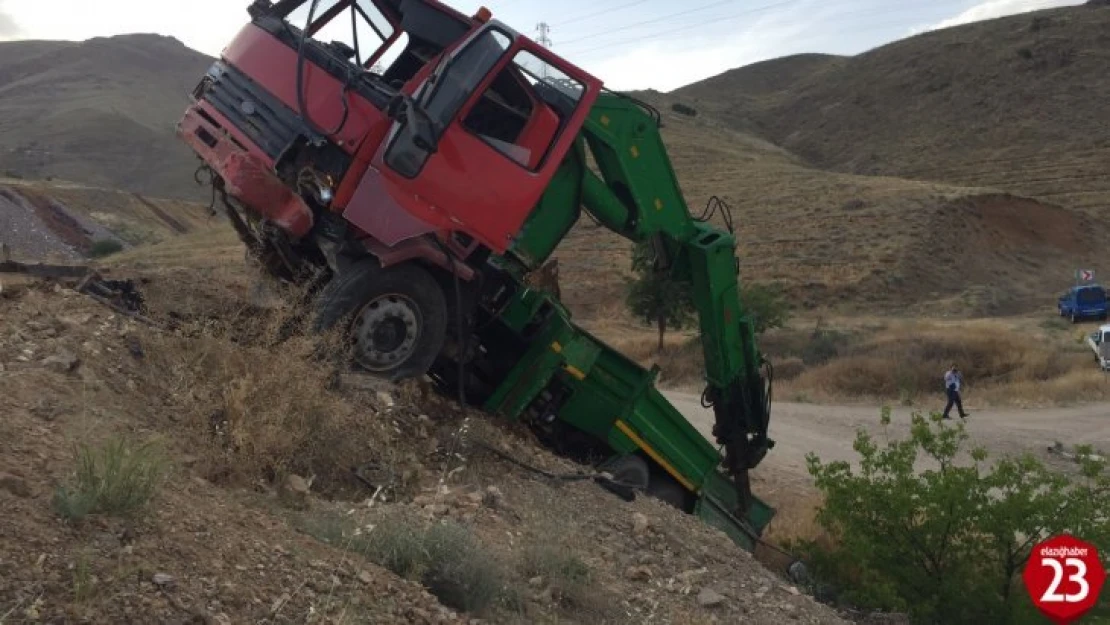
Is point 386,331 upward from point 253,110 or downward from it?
downward

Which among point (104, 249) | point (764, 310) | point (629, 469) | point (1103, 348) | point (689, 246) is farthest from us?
point (104, 249)

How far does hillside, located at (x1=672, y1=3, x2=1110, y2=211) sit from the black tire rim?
172 feet

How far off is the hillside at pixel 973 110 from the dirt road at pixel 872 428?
3434cm

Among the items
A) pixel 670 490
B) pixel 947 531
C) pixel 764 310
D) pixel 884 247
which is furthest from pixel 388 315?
pixel 884 247

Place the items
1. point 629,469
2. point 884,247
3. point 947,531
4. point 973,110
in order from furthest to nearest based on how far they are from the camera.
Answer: point 973,110
point 884,247
point 947,531
point 629,469

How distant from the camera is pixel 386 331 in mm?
7133

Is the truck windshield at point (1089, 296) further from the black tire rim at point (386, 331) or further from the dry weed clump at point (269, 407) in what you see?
the dry weed clump at point (269, 407)

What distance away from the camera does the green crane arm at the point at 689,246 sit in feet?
26.6

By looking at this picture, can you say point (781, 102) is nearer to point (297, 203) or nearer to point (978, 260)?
point (978, 260)

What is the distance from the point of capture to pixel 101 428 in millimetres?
4637

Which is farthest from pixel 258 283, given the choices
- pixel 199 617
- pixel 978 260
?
pixel 978 260

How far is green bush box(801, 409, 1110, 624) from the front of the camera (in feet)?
29.7

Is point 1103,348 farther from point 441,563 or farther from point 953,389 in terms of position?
point 441,563

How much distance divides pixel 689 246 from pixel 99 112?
132 meters
